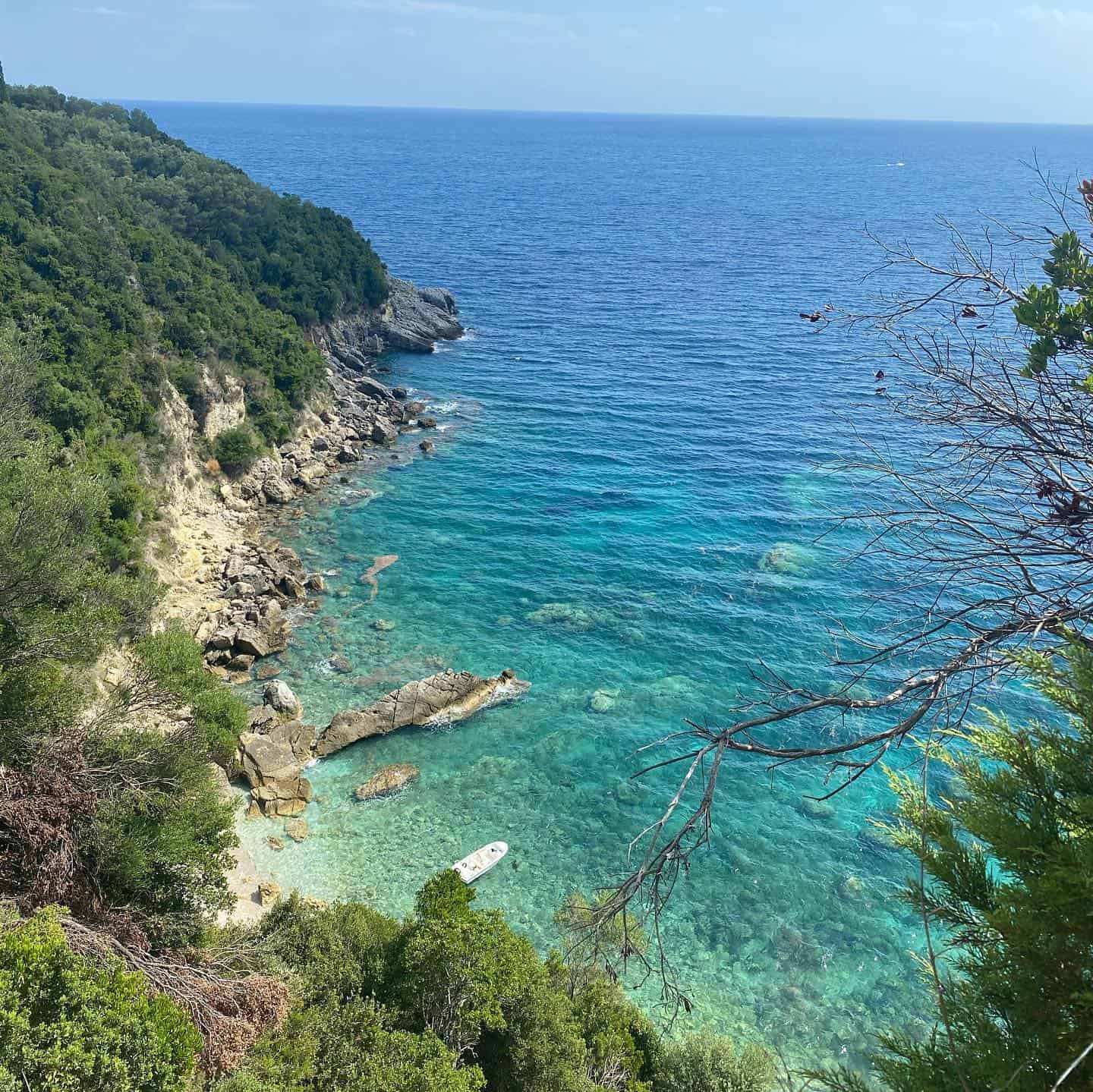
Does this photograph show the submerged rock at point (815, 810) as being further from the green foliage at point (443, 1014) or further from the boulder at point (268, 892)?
the boulder at point (268, 892)

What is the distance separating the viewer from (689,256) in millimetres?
107875

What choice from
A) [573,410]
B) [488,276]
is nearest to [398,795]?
[573,410]

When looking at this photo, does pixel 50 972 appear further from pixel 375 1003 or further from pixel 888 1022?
pixel 888 1022

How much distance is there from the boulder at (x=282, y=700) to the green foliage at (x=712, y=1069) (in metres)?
18.8

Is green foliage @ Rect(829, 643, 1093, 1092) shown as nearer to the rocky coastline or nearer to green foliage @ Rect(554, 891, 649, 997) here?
green foliage @ Rect(554, 891, 649, 997)

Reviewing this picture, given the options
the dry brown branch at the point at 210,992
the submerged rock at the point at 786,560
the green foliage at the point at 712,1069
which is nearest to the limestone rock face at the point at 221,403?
the submerged rock at the point at 786,560

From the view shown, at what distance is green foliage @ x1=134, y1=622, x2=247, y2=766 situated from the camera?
24.9m

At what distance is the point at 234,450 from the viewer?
45.2m

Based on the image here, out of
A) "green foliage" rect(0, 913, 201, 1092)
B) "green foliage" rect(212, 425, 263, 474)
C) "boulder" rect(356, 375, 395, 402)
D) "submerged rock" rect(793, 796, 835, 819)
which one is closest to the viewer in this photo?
"green foliage" rect(0, 913, 201, 1092)

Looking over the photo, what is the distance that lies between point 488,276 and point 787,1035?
91.4 metres

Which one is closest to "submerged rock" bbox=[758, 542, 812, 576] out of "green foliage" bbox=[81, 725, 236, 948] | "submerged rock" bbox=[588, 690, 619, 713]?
"submerged rock" bbox=[588, 690, 619, 713]

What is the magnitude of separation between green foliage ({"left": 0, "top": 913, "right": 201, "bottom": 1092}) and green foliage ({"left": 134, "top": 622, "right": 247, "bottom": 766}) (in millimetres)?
12485

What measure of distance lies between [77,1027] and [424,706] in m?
20.1

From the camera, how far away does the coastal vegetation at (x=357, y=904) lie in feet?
17.2
